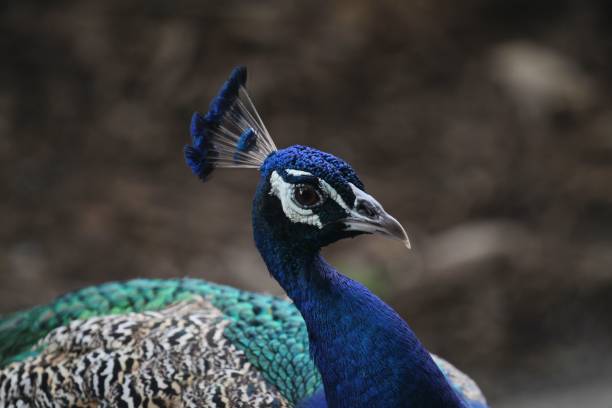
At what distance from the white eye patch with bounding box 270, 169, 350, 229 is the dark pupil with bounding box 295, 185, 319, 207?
1 cm

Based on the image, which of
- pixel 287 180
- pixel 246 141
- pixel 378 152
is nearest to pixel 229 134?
pixel 246 141

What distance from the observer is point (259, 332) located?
7.35 ft

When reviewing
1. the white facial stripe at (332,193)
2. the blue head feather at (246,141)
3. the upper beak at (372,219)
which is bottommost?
the upper beak at (372,219)

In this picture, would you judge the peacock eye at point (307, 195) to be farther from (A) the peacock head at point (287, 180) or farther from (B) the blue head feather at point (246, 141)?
(B) the blue head feather at point (246, 141)

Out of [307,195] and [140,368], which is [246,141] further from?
[140,368]

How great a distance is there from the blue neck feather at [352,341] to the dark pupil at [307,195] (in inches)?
5.3

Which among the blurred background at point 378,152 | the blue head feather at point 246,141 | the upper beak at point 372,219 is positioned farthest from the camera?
the blurred background at point 378,152

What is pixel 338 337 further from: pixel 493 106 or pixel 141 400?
pixel 493 106

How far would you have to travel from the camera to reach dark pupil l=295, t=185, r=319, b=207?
72.5 inches

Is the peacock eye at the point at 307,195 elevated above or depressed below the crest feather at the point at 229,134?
below

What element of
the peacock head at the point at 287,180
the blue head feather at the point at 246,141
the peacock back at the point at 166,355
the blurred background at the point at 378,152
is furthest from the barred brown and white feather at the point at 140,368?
the blurred background at the point at 378,152

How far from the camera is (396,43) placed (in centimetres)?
574

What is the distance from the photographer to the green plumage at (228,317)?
214 cm

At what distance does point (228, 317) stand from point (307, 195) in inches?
24.6
